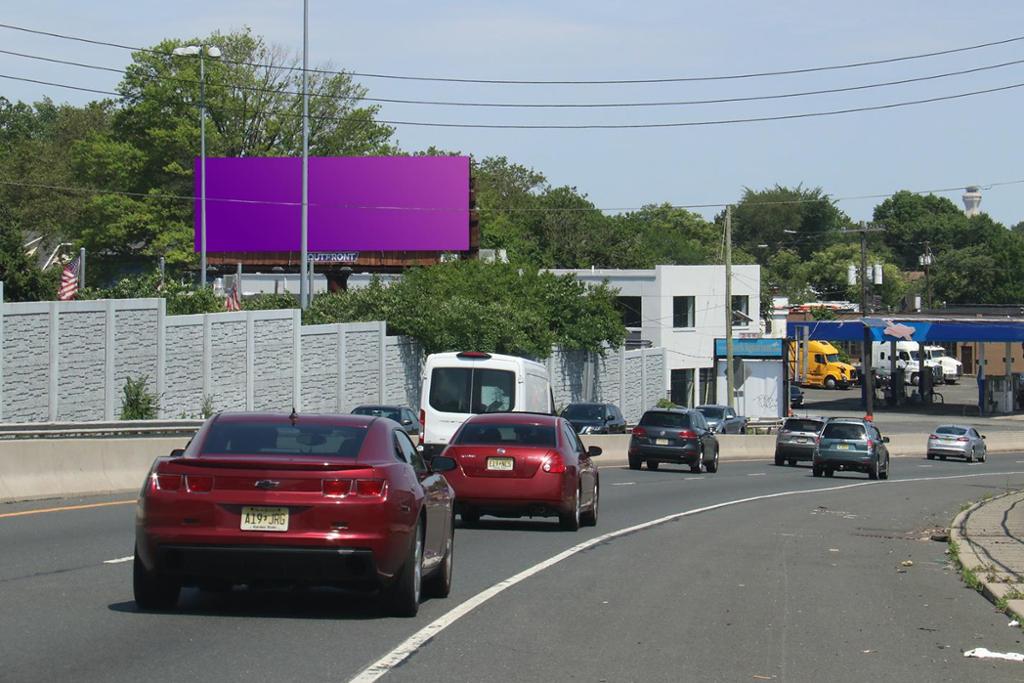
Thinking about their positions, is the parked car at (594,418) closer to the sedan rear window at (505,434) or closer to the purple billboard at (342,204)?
the purple billboard at (342,204)

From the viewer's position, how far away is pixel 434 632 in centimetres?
1072

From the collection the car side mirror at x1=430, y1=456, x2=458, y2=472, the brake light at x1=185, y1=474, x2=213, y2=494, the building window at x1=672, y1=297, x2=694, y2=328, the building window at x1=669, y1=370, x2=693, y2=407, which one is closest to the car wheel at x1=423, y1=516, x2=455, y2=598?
the car side mirror at x1=430, y1=456, x2=458, y2=472

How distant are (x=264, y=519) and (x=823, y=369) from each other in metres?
99.0

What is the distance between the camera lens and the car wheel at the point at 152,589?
11.1 meters

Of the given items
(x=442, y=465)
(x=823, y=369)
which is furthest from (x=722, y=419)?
(x=823, y=369)

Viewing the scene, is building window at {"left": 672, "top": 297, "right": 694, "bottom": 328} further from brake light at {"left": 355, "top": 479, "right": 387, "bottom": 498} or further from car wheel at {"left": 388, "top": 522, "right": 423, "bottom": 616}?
brake light at {"left": 355, "top": 479, "right": 387, "bottom": 498}

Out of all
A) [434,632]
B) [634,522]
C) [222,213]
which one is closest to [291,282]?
[222,213]

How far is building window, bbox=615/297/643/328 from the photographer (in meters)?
80.7

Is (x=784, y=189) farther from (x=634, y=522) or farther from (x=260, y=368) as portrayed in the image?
(x=634, y=522)

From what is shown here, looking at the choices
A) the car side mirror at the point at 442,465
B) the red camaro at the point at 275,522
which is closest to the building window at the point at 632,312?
the car side mirror at the point at 442,465

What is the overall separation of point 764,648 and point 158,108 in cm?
7642

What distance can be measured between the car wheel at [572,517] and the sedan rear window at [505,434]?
2.59 ft

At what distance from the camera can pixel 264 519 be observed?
35.1ft

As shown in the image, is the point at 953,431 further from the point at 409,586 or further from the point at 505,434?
the point at 409,586
